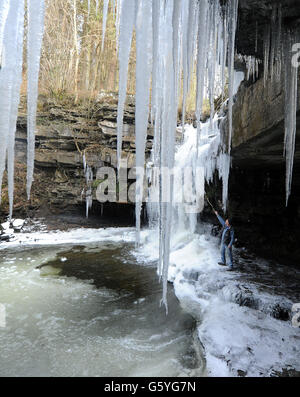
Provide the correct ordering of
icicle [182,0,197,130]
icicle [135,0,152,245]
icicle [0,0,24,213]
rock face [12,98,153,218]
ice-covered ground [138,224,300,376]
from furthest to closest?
rock face [12,98,153,218] < ice-covered ground [138,224,300,376] < icicle [182,0,197,130] < icicle [135,0,152,245] < icicle [0,0,24,213]

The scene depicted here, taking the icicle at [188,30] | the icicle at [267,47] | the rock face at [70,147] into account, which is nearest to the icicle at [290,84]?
the icicle at [267,47]

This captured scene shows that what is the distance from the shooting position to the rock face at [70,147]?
10680mm

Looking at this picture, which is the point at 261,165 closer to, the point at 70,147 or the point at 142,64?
Result: the point at 142,64

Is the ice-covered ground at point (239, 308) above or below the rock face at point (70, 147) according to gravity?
below

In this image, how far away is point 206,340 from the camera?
2.84m

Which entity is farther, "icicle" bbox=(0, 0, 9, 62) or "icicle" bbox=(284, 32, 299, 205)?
"icicle" bbox=(284, 32, 299, 205)

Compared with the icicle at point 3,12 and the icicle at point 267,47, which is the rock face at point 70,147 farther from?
the icicle at point 3,12

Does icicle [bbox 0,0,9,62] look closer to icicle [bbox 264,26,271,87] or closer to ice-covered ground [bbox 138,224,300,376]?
icicle [bbox 264,26,271,87]

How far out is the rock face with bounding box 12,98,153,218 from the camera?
35.0ft

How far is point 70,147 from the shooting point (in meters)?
11.0

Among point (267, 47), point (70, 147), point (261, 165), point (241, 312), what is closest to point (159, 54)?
point (267, 47)

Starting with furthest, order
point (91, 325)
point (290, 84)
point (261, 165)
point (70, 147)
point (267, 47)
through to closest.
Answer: point (70, 147) → point (261, 165) → point (91, 325) → point (267, 47) → point (290, 84)

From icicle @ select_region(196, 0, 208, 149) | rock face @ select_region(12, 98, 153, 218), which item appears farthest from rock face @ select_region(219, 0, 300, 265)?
rock face @ select_region(12, 98, 153, 218)
